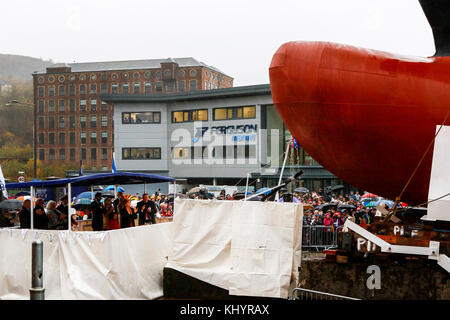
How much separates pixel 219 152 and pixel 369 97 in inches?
2090

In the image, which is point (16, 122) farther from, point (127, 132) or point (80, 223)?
point (80, 223)

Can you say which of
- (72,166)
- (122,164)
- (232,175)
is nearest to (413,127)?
(232,175)

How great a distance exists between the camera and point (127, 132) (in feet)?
222

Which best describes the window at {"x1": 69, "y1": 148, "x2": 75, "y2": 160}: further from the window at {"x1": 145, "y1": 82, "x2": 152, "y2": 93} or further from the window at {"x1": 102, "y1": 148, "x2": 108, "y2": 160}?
the window at {"x1": 145, "y1": 82, "x2": 152, "y2": 93}

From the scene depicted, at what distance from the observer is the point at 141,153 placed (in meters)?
67.8

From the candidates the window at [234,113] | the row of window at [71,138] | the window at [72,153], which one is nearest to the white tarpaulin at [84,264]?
the window at [234,113]

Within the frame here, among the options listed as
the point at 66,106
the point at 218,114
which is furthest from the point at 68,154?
the point at 218,114

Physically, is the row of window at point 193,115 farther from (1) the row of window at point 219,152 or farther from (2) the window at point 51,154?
(2) the window at point 51,154

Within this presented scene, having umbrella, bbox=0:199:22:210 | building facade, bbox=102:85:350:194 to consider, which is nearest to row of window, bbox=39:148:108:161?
building facade, bbox=102:85:350:194

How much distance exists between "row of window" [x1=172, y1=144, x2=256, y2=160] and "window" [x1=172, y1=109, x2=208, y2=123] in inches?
142

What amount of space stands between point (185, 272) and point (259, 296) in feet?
6.56

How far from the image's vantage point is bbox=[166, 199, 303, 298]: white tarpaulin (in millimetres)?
11359

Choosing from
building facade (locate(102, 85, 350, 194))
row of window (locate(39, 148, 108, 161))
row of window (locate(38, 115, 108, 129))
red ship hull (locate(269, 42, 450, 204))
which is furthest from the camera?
row of window (locate(38, 115, 108, 129))

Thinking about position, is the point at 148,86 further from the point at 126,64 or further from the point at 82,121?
the point at 82,121
